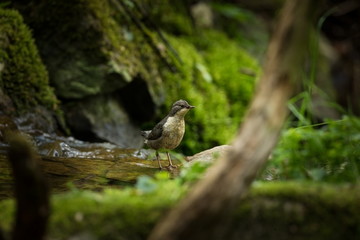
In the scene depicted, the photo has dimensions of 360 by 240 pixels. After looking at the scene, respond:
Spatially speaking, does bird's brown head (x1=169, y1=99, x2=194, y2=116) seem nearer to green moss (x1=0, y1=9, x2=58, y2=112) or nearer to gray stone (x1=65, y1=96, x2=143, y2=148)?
gray stone (x1=65, y1=96, x2=143, y2=148)

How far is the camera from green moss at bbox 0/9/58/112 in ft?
20.4

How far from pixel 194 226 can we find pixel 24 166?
2.79 feet

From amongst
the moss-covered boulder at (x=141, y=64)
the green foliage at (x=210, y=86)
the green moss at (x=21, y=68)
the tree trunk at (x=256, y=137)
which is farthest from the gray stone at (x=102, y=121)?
the tree trunk at (x=256, y=137)

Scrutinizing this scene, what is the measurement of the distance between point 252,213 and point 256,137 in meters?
0.51

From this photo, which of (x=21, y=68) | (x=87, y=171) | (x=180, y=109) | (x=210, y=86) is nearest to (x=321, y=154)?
(x=87, y=171)

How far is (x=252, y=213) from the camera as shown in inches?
102

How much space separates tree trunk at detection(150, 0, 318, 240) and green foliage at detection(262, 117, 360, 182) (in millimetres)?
836

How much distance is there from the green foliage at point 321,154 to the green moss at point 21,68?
4.09 meters

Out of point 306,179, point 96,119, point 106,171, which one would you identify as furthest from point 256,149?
point 96,119

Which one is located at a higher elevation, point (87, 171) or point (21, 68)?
point (21, 68)

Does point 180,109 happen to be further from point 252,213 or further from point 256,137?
point 256,137

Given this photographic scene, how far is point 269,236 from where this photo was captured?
2609 mm

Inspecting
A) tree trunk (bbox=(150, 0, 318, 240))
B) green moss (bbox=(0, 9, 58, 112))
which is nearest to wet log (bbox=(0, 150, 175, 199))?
green moss (bbox=(0, 9, 58, 112))

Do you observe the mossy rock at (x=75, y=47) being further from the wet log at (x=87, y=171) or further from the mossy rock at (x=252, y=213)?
the mossy rock at (x=252, y=213)
